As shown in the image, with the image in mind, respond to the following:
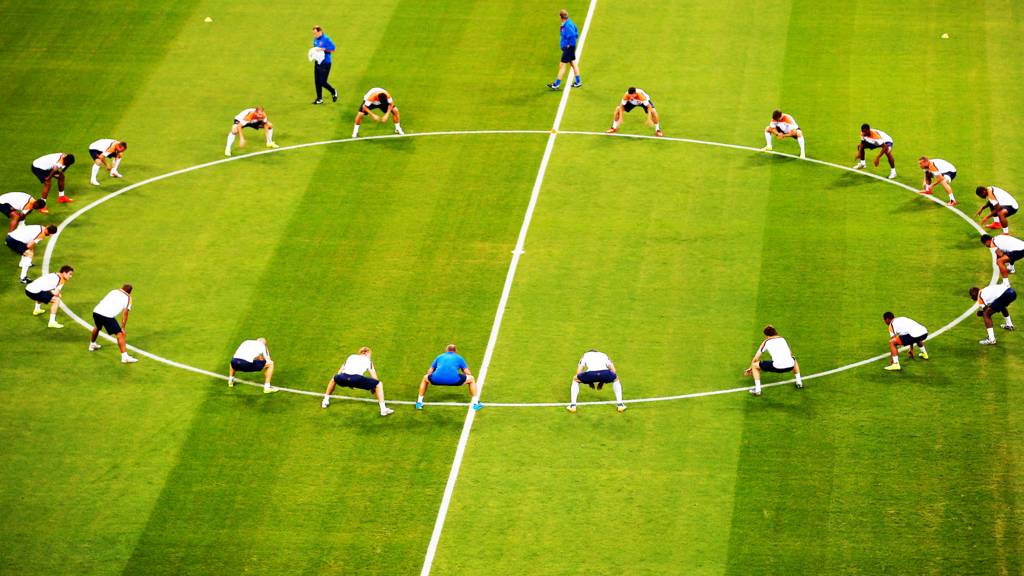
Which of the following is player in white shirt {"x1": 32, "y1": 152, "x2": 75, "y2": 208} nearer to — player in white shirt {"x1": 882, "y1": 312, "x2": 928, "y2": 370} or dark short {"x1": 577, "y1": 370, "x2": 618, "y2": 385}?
dark short {"x1": 577, "y1": 370, "x2": 618, "y2": 385}

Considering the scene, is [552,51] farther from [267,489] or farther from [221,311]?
[267,489]

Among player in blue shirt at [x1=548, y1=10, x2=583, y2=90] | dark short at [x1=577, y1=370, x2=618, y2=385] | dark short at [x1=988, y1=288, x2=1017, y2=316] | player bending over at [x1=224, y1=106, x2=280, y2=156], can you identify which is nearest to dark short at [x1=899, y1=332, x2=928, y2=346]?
dark short at [x1=988, y1=288, x2=1017, y2=316]

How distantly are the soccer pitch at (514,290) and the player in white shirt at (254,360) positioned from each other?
0.54 metres

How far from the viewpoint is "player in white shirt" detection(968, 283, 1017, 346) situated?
3288cm

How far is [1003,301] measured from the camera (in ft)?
108

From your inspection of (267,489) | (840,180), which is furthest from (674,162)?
(267,489)

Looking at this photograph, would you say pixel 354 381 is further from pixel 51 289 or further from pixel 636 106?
pixel 636 106

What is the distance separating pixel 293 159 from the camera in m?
41.6

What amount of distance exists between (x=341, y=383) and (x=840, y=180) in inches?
615

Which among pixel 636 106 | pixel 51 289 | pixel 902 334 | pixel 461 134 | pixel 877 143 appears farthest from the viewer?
pixel 461 134

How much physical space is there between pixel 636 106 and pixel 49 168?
50.2 feet

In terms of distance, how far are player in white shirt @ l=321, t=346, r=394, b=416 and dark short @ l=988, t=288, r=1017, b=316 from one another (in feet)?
42.1

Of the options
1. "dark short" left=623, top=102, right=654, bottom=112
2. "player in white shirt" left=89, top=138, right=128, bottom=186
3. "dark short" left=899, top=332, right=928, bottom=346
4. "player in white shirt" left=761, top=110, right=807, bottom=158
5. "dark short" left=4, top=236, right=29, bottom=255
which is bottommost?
"dark short" left=4, top=236, right=29, bottom=255

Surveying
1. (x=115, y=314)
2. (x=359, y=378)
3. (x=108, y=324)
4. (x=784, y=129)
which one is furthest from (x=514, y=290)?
(x=784, y=129)
